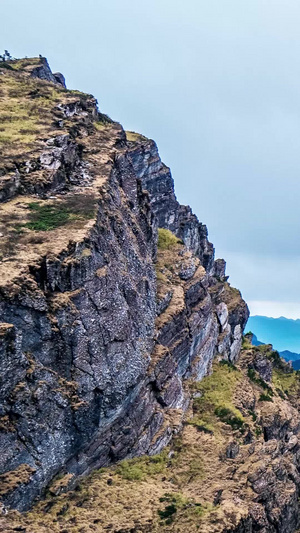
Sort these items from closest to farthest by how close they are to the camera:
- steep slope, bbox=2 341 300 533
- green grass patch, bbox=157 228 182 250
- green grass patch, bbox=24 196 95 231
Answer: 1. steep slope, bbox=2 341 300 533
2. green grass patch, bbox=24 196 95 231
3. green grass patch, bbox=157 228 182 250

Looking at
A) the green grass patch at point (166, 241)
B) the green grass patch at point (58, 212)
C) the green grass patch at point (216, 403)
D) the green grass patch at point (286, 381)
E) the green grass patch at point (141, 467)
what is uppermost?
the green grass patch at point (166, 241)

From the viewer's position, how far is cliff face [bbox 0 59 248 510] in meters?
24.0

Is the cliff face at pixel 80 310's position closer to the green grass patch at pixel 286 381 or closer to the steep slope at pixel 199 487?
the steep slope at pixel 199 487

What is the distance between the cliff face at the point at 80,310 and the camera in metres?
24.0

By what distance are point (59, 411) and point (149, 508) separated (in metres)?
7.33

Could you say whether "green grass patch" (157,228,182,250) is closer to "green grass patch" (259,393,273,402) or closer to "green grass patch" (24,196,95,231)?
"green grass patch" (24,196,95,231)

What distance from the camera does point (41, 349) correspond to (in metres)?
25.6

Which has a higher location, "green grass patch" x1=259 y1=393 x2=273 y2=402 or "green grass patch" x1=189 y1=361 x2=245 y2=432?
"green grass patch" x1=259 y1=393 x2=273 y2=402

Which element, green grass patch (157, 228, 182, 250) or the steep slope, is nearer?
the steep slope

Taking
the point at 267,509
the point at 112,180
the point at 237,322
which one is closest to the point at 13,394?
the point at 267,509

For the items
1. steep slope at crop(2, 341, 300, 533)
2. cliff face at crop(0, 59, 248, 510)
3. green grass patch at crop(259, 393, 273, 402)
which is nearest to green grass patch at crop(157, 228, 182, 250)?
cliff face at crop(0, 59, 248, 510)

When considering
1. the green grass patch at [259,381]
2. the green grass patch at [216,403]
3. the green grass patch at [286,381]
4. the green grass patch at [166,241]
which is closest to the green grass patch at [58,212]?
the green grass patch at [216,403]

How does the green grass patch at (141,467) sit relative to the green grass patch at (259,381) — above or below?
below

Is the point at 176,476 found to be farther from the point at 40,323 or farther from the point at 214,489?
the point at 40,323
